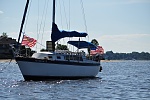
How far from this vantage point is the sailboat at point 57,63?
4472 cm

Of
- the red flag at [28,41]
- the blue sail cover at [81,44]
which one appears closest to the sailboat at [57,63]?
the blue sail cover at [81,44]

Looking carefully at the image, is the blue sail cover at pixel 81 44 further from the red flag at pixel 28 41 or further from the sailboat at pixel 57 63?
the red flag at pixel 28 41

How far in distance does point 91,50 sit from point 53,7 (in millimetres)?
9224

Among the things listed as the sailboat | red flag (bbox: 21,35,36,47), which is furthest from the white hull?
red flag (bbox: 21,35,36,47)

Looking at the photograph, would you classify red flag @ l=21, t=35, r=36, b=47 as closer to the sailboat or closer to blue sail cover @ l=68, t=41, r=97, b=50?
the sailboat

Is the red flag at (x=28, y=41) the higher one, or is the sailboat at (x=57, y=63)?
the red flag at (x=28, y=41)

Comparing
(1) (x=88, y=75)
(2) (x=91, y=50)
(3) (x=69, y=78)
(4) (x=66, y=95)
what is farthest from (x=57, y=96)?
(2) (x=91, y=50)

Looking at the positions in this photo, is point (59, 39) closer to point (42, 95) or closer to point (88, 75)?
point (88, 75)

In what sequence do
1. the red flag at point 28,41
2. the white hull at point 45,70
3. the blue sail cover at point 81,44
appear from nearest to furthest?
the white hull at point 45,70 → the red flag at point 28,41 → the blue sail cover at point 81,44

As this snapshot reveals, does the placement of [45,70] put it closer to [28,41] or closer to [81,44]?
[28,41]

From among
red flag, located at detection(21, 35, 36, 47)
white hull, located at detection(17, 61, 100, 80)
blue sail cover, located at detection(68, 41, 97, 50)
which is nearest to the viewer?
white hull, located at detection(17, 61, 100, 80)

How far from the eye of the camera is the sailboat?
44.7 metres

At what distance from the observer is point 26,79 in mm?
45844

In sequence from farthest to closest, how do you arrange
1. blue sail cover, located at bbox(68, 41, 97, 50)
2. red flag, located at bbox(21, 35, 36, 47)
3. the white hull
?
blue sail cover, located at bbox(68, 41, 97, 50) → red flag, located at bbox(21, 35, 36, 47) → the white hull
